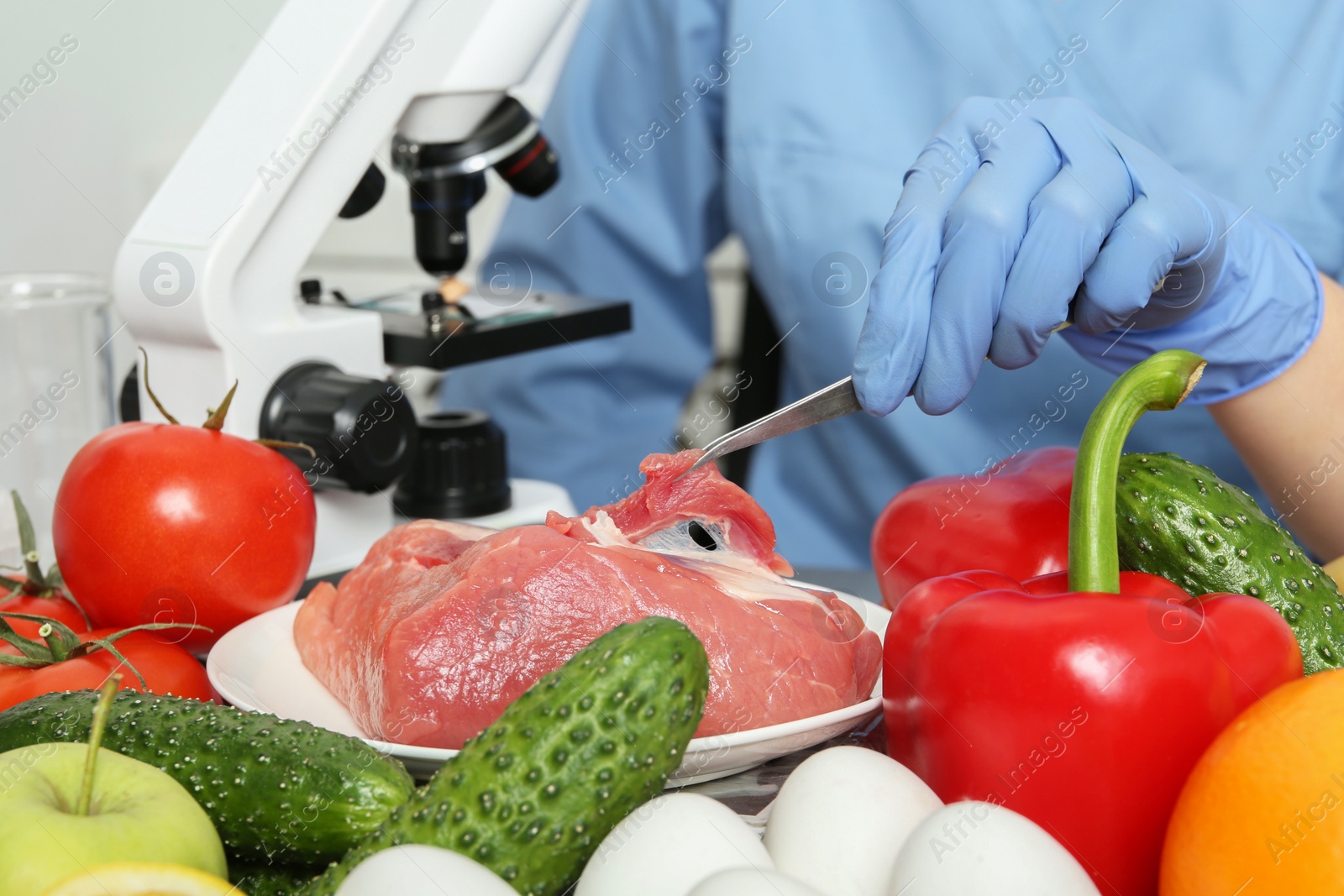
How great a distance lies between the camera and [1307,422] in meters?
0.98

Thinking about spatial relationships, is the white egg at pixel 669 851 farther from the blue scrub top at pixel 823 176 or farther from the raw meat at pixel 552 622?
the blue scrub top at pixel 823 176

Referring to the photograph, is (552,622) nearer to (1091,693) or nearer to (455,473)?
(1091,693)

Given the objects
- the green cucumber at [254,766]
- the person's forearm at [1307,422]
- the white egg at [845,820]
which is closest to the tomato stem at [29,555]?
the green cucumber at [254,766]

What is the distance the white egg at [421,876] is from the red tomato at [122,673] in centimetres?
31

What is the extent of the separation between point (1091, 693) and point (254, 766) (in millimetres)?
380

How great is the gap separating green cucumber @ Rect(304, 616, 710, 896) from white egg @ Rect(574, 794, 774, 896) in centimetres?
1

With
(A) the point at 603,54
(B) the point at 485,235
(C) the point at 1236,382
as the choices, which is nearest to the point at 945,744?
(C) the point at 1236,382

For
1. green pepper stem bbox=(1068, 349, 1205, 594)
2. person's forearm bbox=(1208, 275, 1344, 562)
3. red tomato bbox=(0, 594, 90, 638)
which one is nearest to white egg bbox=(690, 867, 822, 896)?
green pepper stem bbox=(1068, 349, 1205, 594)

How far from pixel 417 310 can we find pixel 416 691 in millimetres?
622

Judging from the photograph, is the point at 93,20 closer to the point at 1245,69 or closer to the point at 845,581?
the point at 845,581

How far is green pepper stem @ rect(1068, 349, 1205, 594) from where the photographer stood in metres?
0.56

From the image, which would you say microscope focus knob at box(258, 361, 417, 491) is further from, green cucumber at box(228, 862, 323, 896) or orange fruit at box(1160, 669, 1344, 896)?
orange fruit at box(1160, 669, 1344, 896)

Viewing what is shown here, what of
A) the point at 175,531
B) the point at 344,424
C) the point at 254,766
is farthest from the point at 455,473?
the point at 254,766

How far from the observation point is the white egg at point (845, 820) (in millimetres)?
445
